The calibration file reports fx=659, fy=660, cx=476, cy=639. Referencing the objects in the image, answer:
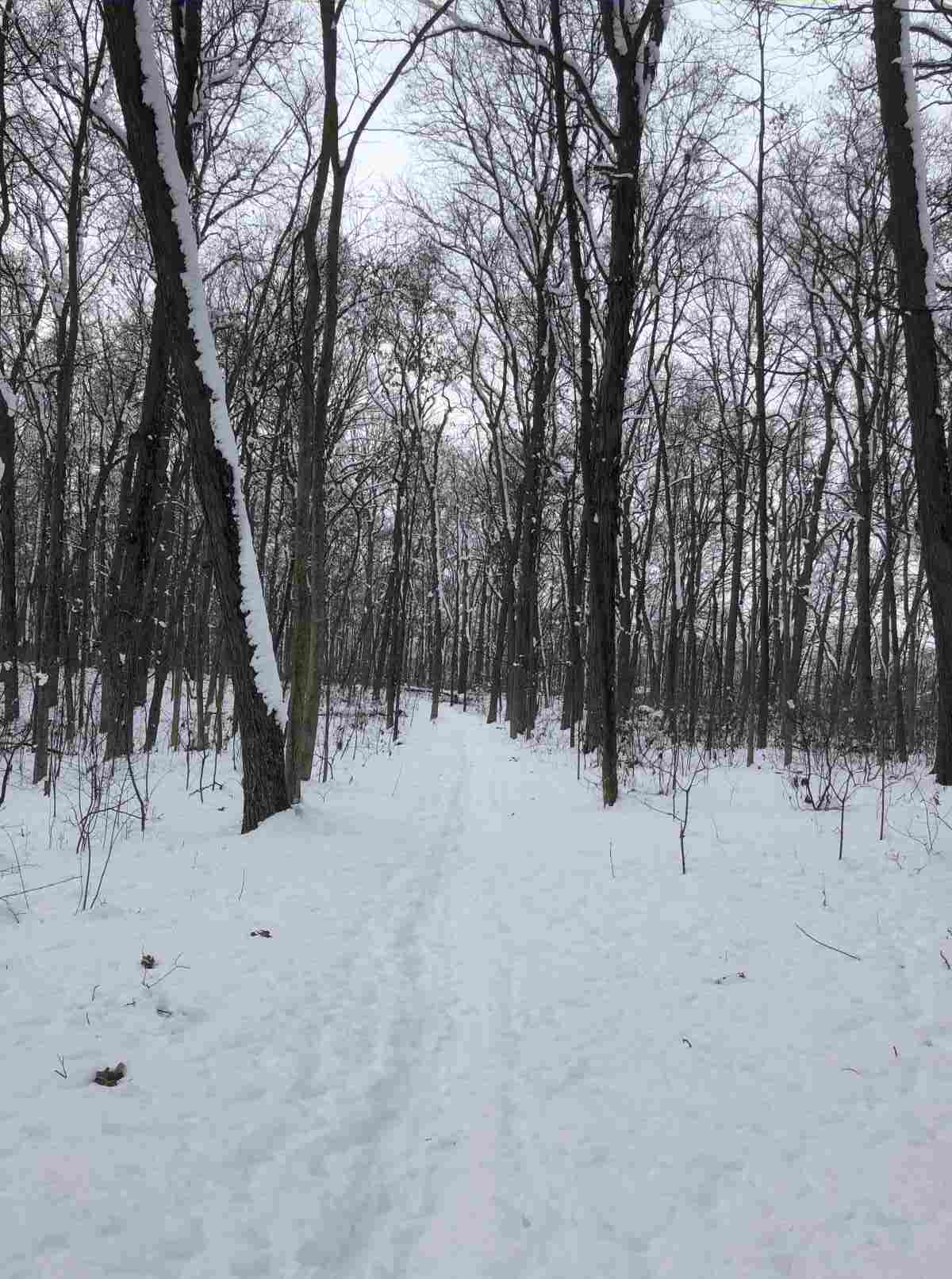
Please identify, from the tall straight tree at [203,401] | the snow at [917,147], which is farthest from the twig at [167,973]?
the snow at [917,147]

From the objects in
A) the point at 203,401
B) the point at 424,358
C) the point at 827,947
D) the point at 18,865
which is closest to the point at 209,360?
the point at 203,401

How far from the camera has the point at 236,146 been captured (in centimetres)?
1047

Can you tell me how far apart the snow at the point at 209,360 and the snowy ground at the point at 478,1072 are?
5.20ft

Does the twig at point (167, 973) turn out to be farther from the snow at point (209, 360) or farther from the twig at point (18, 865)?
the snow at point (209, 360)

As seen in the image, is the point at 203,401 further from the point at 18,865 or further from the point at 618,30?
the point at 618,30

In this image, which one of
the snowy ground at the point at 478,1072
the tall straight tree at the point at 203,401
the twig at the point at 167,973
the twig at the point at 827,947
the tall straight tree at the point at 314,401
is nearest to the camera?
the snowy ground at the point at 478,1072

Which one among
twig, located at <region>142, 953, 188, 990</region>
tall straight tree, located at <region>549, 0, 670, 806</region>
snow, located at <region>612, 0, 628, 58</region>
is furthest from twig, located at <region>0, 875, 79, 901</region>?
snow, located at <region>612, 0, 628, 58</region>

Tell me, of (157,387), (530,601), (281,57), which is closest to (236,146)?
(281,57)

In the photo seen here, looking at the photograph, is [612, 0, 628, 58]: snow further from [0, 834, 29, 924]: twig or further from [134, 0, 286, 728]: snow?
[0, 834, 29, 924]: twig

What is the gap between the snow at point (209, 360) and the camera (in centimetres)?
467

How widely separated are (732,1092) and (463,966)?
4.57 feet

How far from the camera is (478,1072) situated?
2.44 metres

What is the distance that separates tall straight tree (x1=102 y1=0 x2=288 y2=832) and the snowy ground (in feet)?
3.81

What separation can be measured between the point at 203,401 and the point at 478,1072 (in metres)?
4.79
